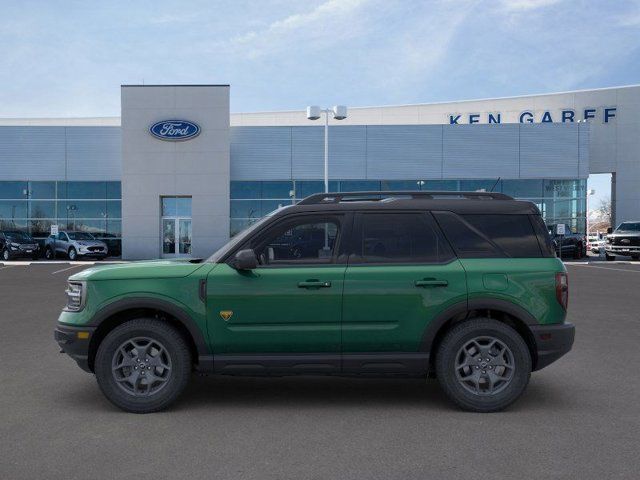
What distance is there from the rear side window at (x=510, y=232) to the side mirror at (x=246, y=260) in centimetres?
186

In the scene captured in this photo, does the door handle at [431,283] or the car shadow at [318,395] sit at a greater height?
the door handle at [431,283]

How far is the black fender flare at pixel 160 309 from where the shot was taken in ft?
15.7

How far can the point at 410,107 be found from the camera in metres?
43.0

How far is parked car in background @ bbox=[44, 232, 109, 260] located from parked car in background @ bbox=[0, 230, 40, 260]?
2.57ft

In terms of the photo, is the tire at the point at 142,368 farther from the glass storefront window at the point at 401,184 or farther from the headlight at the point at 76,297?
the glass storefront window at the point at 401,184

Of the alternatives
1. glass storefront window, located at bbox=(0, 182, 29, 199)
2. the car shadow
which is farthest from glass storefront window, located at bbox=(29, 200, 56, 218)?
the car shadow

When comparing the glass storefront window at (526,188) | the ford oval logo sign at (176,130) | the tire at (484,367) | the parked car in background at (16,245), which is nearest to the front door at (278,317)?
the tire at (484,367)

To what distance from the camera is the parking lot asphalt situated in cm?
366

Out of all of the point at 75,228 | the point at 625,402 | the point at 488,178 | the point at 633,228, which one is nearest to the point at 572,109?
the point at 488,178

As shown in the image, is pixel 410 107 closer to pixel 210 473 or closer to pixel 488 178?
pixel 488 178

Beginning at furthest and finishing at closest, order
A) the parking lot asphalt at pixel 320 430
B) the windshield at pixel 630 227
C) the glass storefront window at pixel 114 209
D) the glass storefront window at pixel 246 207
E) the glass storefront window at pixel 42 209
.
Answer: the glass storefront window at pixel 42 209
the glass storefront window at pixel 114 209
the glass storefront window at pixel 246 207
the windshield at pixel 630 227
the parking lot asphalt at pixel 320 430

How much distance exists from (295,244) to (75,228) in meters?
33.3

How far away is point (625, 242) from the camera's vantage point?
28750mm

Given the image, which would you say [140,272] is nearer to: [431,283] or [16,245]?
[431,283]
